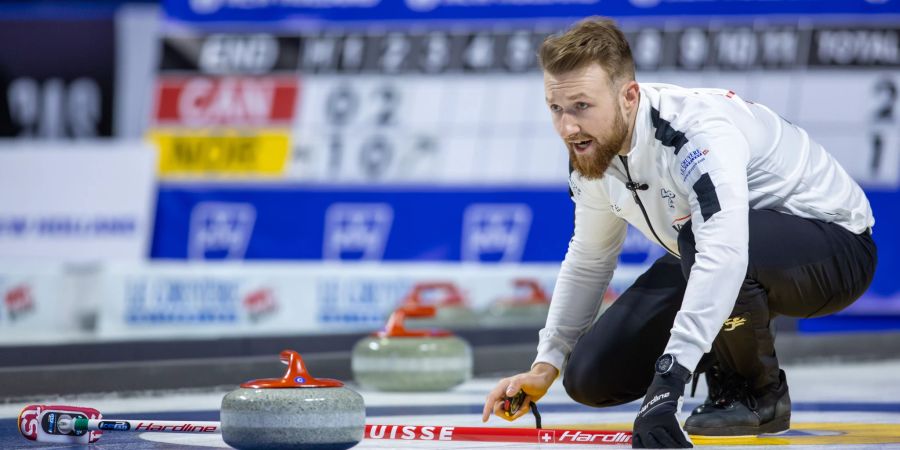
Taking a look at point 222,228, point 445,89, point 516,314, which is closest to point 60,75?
point 222,228

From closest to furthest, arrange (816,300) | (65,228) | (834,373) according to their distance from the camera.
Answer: (816,300) < (834,373) < (65,228)

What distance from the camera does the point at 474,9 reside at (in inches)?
308

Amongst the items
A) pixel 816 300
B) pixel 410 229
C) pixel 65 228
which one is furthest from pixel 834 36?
pixel 816 300

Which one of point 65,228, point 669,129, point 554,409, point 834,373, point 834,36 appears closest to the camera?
point 669,129

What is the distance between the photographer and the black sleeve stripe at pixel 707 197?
220cm

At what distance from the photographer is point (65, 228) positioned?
8.47m

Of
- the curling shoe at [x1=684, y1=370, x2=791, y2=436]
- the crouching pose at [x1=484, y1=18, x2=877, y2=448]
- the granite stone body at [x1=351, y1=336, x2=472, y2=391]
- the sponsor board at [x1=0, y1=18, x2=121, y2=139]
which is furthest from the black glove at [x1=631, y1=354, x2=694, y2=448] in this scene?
the sponsor board at [x1=0, y1=18, x2=121, y2=139]

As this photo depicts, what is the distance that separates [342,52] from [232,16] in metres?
0.73

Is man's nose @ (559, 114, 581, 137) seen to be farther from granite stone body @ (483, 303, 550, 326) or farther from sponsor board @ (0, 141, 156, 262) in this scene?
sponsor board @ (0, 141, 156, 262)

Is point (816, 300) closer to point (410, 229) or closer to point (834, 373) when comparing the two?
point (834, 373)

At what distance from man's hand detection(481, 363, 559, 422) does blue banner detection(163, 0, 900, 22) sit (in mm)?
5287

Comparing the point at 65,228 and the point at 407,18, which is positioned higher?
the point at 407,18

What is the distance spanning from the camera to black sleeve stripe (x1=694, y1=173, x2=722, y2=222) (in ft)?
7.23

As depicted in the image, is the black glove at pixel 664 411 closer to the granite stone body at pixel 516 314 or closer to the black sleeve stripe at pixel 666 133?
the black sleeve stripe at pixel 666 133
